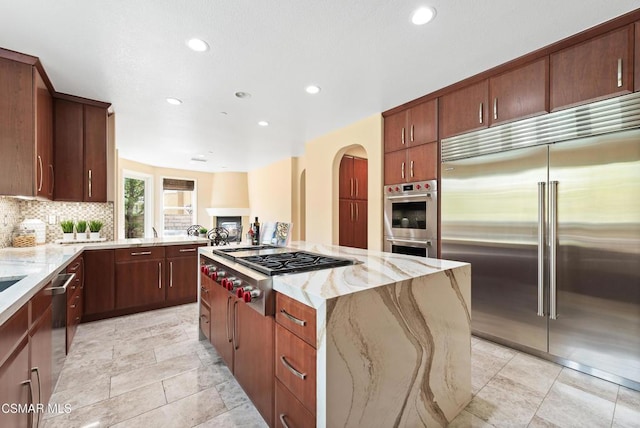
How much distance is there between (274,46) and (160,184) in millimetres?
6535

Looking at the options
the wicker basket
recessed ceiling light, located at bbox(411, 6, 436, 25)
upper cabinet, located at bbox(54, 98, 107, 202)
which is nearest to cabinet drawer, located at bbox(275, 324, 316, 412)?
recessed ceiling light, located at bbox(411, 6, 436, 25)

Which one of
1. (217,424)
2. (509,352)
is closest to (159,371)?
(217,424)

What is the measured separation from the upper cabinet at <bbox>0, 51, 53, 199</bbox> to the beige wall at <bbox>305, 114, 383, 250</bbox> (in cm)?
333

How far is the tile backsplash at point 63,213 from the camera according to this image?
3352 millimetres

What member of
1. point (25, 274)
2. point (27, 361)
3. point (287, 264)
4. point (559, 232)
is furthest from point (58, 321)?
point (559, 232)

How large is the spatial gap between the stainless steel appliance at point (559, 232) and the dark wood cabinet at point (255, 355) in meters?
2.18

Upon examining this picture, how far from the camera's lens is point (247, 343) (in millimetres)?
1745

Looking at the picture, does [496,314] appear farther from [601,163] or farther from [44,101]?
[44,101]

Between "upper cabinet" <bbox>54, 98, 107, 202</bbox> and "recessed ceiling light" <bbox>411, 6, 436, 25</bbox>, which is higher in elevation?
"recessed ceiling light" <bbox>411, 6, 436, 25</bbox>

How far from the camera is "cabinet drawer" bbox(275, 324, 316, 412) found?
115cm

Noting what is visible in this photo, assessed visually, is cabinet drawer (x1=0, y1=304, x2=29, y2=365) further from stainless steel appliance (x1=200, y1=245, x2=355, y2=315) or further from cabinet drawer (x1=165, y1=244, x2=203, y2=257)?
cabinet drawer (x1=165, y1=244, x2=203, y2=257)

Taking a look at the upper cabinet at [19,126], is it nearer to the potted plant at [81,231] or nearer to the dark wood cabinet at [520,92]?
the potted plant at [81,231]

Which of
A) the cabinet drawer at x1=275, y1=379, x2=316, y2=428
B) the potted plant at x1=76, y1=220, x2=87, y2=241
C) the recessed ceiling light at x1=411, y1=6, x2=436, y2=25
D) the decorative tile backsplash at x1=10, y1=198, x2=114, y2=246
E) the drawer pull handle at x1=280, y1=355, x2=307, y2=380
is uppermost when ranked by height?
the recessed ceiling light at x1=411, y1=6, x2=436, y2=25

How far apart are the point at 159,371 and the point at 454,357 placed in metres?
2.15
